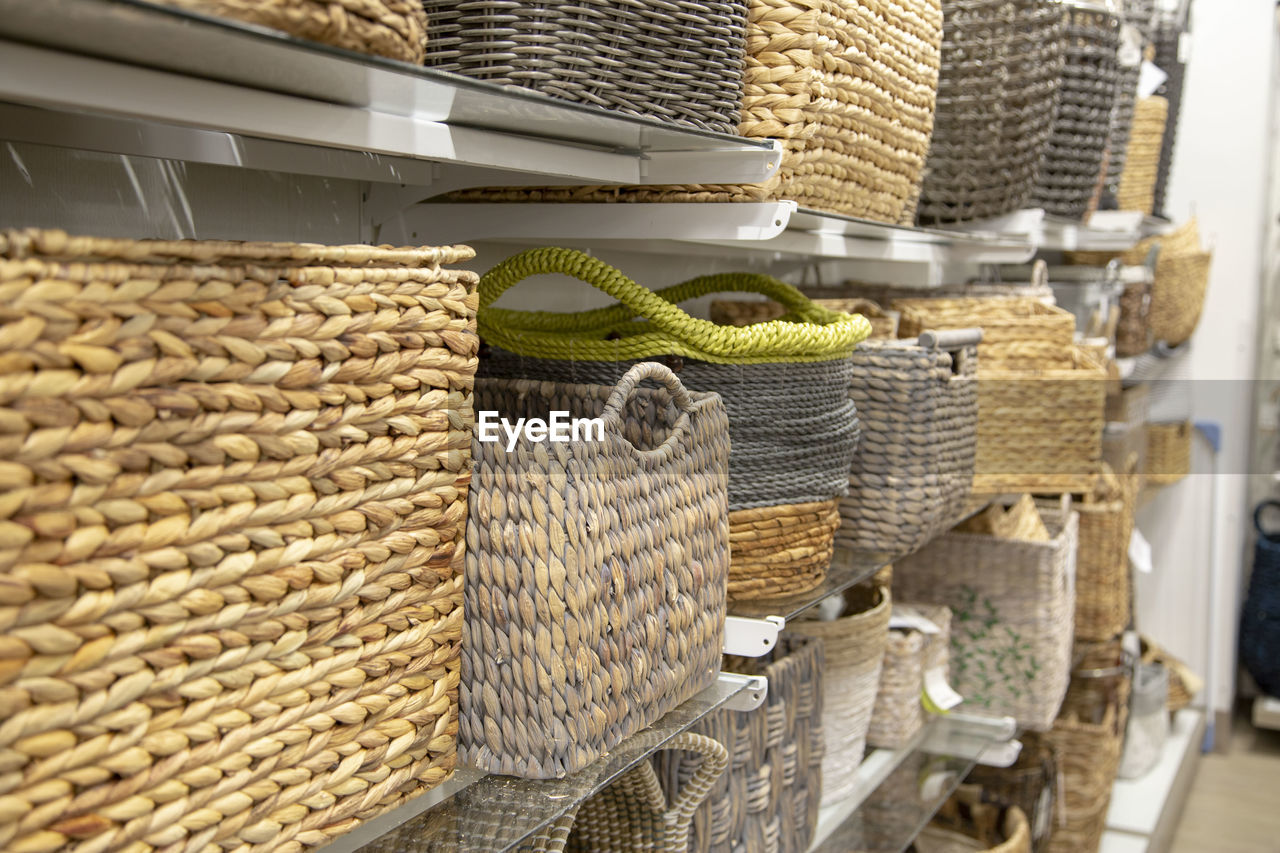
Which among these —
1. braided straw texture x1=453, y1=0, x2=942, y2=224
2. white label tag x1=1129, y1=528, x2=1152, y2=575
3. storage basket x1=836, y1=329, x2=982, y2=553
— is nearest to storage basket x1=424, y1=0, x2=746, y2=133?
braided straw texture x1=453, y1=0, x2=942, y2=224

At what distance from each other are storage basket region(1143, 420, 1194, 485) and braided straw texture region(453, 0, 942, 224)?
6.92ft

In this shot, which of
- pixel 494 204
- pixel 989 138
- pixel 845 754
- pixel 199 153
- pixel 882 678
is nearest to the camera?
pixel 199 153

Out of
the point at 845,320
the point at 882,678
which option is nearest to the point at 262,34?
the point at 845,320

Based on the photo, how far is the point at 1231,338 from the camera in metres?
3.48

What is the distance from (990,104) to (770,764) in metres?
1.02

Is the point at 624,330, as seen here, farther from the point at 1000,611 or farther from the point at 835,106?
the point at 1000,611

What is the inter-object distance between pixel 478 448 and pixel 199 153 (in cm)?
32

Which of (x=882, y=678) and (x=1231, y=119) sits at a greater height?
(x=1231, y=119)

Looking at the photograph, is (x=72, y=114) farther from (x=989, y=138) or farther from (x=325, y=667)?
(x=989, y=138)

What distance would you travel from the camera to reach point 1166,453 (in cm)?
325

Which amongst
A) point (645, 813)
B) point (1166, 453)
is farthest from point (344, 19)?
point (1166, 453)

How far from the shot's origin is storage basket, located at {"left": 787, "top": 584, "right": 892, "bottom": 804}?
1.40m

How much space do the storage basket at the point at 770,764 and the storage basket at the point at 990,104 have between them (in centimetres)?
79

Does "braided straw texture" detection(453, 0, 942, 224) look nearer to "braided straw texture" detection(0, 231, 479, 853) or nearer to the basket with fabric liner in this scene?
the basket with fabric liner
